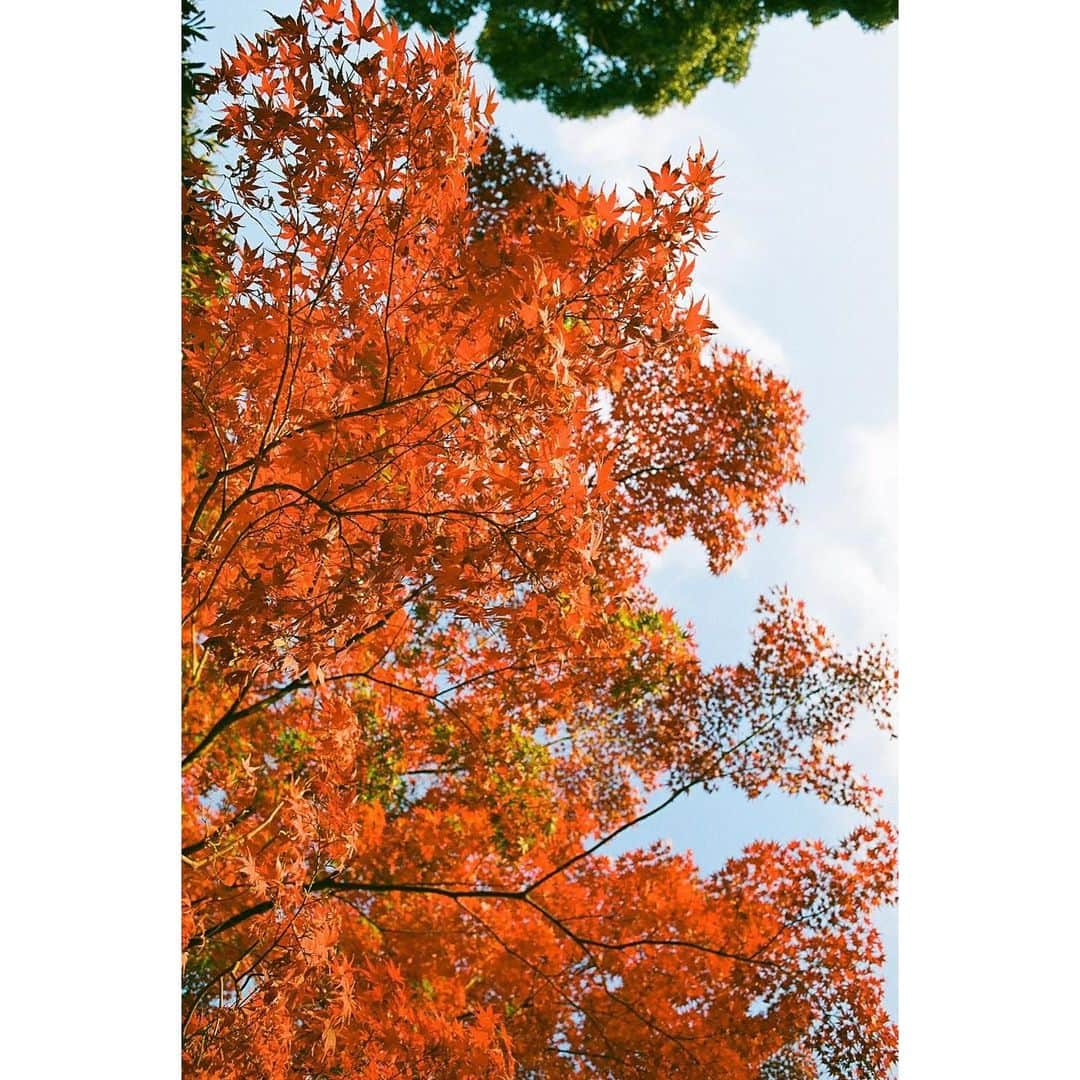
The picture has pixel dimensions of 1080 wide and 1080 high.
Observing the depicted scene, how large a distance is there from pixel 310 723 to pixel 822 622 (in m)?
1.55

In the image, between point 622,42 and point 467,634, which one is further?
point 467,634

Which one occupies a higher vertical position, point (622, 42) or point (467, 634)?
point (622, 42)

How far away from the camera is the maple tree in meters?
1.86

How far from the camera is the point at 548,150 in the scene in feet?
9.75

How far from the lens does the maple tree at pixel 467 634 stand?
6.09ft

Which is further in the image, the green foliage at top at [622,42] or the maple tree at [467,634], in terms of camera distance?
the green foliage at top at [622,42]

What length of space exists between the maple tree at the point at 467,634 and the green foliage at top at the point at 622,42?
246 mm

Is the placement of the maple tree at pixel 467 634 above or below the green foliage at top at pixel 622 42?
below

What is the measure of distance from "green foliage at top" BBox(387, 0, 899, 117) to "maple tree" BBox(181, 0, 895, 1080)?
0.25 meters

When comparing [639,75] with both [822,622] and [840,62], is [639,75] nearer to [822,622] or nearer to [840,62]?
[840,62]

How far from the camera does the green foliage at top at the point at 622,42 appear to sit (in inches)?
113

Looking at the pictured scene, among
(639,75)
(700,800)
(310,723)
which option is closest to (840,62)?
(639,75)

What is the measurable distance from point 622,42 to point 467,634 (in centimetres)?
181

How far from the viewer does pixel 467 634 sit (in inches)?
124
